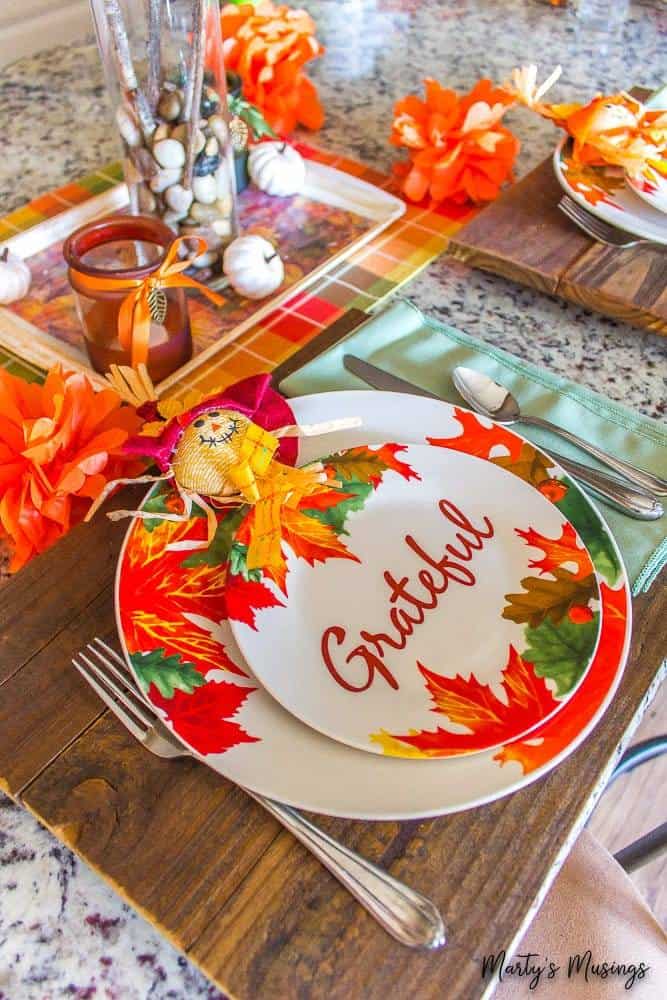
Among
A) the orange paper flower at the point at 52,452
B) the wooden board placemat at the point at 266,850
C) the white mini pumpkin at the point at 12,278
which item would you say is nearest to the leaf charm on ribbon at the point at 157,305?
the orange paper flower at the point at 52,452

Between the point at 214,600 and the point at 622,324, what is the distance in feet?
1.65

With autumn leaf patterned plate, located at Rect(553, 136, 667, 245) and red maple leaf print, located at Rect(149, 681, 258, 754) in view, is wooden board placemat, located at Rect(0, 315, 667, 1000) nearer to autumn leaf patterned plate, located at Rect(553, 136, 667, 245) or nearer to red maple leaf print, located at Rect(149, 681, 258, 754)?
red maple leaf print, located at Rect(149, 681, 258, 754)

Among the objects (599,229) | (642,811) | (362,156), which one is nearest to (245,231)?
(362,156)

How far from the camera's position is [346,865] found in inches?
16.4

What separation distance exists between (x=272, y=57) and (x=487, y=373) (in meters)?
0.57

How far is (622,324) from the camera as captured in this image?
805 millimetres

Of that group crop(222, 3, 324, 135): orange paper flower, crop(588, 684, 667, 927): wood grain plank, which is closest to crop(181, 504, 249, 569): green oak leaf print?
crop(222, 3, 324, 135): orange paper flower

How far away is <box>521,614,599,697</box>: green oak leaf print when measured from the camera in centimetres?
45

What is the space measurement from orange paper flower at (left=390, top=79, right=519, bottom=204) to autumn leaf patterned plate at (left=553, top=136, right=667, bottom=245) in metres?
0.07

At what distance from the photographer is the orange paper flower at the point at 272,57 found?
3.35 ft

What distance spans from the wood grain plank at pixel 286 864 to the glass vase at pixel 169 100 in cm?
52

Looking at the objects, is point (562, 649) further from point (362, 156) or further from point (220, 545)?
point (362, 156)

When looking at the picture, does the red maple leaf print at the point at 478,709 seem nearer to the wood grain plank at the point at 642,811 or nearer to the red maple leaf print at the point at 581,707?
the red maple leaf print at the point at 581,707

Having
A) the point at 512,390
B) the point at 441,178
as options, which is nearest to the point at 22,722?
the point at 512,390
